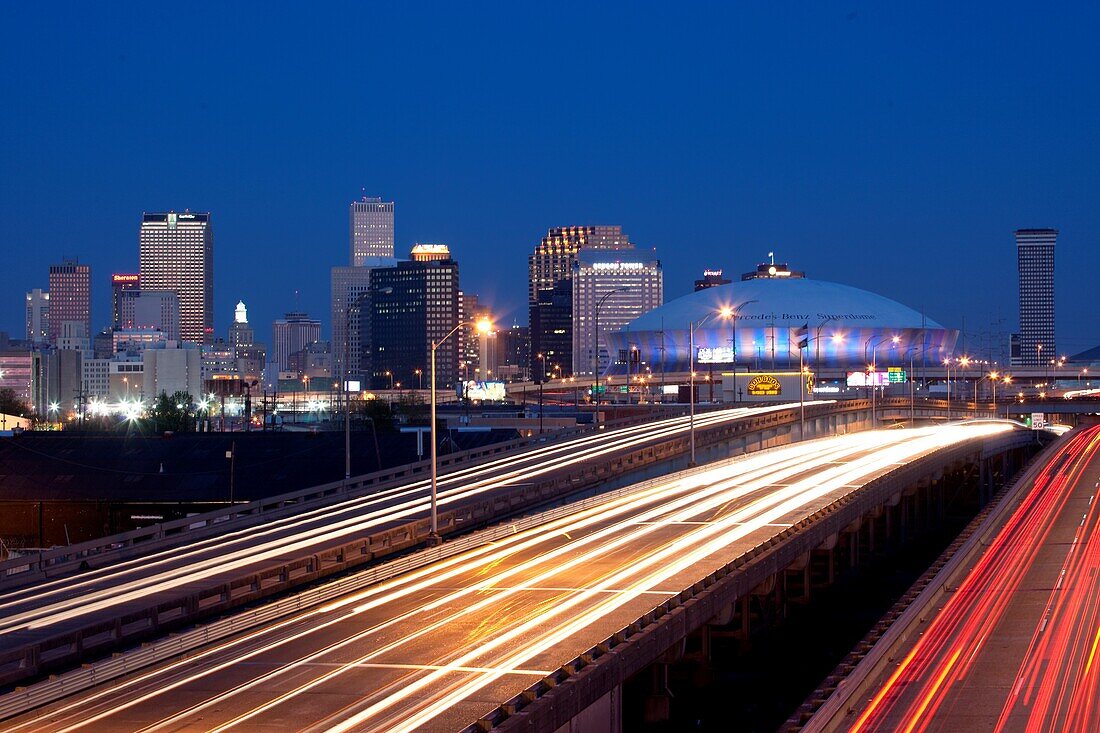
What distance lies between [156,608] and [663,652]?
34.8 feet

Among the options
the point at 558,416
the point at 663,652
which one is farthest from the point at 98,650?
the point at 558,416

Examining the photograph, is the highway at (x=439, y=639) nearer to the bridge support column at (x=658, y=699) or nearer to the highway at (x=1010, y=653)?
the bridge support column at (x=658, y=699)

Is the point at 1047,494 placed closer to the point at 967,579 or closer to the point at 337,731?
the point at 967,579

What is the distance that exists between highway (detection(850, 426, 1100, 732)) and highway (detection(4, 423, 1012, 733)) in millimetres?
6072

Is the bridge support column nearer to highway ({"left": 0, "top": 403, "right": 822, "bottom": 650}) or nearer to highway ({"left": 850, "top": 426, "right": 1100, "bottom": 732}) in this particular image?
highway ({"left": 850, "top": 426, "right": 1100, "bottom": 732})

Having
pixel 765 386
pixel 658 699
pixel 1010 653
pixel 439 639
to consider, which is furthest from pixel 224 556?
pixel 765 386

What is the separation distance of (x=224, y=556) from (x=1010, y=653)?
2119 cm

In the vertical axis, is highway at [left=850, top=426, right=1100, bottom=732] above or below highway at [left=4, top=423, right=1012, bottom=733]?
below

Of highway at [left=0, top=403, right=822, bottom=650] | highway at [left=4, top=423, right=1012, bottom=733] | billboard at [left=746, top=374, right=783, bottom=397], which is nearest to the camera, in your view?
highway at [left=4, top=423, right=1012, bottom=733]

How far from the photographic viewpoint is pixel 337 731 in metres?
20.6

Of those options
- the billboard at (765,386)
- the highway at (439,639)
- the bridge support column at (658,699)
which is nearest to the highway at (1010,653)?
the bridge support column at (658,699)

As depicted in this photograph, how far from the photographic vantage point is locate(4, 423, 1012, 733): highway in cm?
2184

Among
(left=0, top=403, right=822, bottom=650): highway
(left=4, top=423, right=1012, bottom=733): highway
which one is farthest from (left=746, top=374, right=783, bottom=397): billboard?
(left=4, top=423, right=1012, bottom=733): highway

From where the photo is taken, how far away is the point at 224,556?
38688 mm
